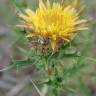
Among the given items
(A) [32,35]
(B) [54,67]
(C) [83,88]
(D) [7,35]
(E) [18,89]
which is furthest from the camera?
(D) [7,35]

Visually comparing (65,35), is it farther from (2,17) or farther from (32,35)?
(2,17)

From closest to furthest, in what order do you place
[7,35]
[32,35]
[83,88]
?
[32,35] < [83,88] < [7,35]

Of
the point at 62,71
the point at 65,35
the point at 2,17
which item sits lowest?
the point at 62,71

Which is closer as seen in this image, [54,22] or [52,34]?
[52,34]

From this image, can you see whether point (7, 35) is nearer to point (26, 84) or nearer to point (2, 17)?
point (2, 17)

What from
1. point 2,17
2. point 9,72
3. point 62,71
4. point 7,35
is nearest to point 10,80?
point 9,72

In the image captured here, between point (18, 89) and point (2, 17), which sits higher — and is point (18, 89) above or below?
below

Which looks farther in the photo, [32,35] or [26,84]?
[26,84]
